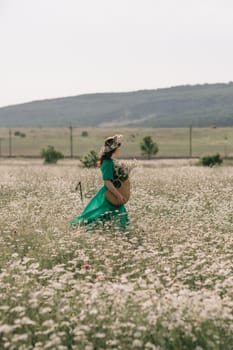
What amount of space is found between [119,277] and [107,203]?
12.2 feet

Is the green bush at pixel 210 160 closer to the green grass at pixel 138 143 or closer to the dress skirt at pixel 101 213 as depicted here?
the green grass at pixel 138 143

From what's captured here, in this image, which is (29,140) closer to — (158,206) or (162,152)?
(162,152)

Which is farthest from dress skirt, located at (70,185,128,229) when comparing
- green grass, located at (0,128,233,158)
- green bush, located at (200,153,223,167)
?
green grass, located at (0,128,233,158)

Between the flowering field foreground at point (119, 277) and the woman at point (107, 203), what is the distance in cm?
31

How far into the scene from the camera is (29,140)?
71.4 meters

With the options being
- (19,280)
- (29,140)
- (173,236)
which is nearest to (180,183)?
(173,236)

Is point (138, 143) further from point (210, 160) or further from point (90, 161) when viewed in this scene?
point (90, 161)

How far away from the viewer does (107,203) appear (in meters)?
10.3

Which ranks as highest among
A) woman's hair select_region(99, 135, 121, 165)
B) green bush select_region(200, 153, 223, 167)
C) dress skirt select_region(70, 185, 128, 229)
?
woman's hair select_region(99, 135, 121, 165)

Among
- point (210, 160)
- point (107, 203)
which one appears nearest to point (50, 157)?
point (210, 160)

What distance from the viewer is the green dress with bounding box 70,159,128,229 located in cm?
1010

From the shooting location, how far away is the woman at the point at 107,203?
1010 cm

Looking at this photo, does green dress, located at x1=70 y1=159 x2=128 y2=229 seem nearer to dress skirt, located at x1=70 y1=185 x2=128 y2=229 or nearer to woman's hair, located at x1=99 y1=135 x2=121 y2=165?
dress skirt, located at x1=70 y1=185 x2=128 y2=229

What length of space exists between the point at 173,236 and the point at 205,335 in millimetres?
3899
